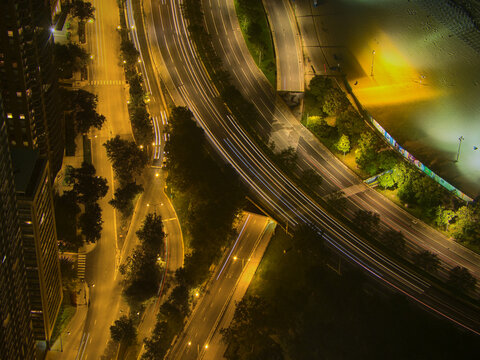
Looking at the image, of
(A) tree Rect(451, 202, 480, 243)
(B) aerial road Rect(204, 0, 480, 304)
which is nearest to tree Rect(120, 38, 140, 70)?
(B) aerial road Rect(204, 0, 480, 304)

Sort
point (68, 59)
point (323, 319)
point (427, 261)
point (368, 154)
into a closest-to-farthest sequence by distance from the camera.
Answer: point (323, 319) → point (427, 261) → point (368, 154) → point (68, 59)

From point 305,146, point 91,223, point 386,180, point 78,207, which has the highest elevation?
point 305,146

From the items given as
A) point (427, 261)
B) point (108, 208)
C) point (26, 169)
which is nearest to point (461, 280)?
point (427, 261)

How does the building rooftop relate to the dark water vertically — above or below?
below

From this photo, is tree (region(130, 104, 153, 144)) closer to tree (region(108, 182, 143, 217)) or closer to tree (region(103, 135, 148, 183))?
tree (region(103, 135, 148, 183))

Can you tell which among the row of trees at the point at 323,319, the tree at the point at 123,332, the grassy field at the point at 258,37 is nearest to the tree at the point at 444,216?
the row of trees at the point at 323,319

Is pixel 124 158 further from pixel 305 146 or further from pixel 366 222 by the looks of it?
pixel 366 222

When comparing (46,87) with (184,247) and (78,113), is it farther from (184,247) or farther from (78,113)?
(184,247)
